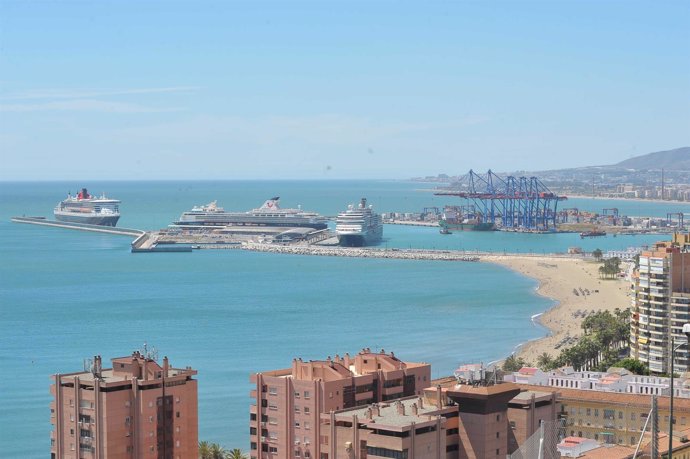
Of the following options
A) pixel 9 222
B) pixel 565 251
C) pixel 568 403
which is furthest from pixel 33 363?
pixel 9 222

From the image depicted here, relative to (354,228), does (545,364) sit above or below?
below

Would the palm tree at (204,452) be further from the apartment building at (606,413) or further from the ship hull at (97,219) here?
the ship hull at (97,219)

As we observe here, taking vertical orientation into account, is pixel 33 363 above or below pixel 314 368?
below

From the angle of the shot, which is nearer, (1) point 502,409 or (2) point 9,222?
(1) point 502,409

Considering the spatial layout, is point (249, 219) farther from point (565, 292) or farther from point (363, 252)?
point (565, 292)

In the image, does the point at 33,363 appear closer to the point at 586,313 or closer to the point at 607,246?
the point at 586,313

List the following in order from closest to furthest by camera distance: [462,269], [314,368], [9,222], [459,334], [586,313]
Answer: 1. [314,368]
2. [459,334]
3. [586,313]
4. [462,269]
5. [9,222]

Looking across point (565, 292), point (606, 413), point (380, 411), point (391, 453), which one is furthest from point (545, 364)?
point (565, 292)
